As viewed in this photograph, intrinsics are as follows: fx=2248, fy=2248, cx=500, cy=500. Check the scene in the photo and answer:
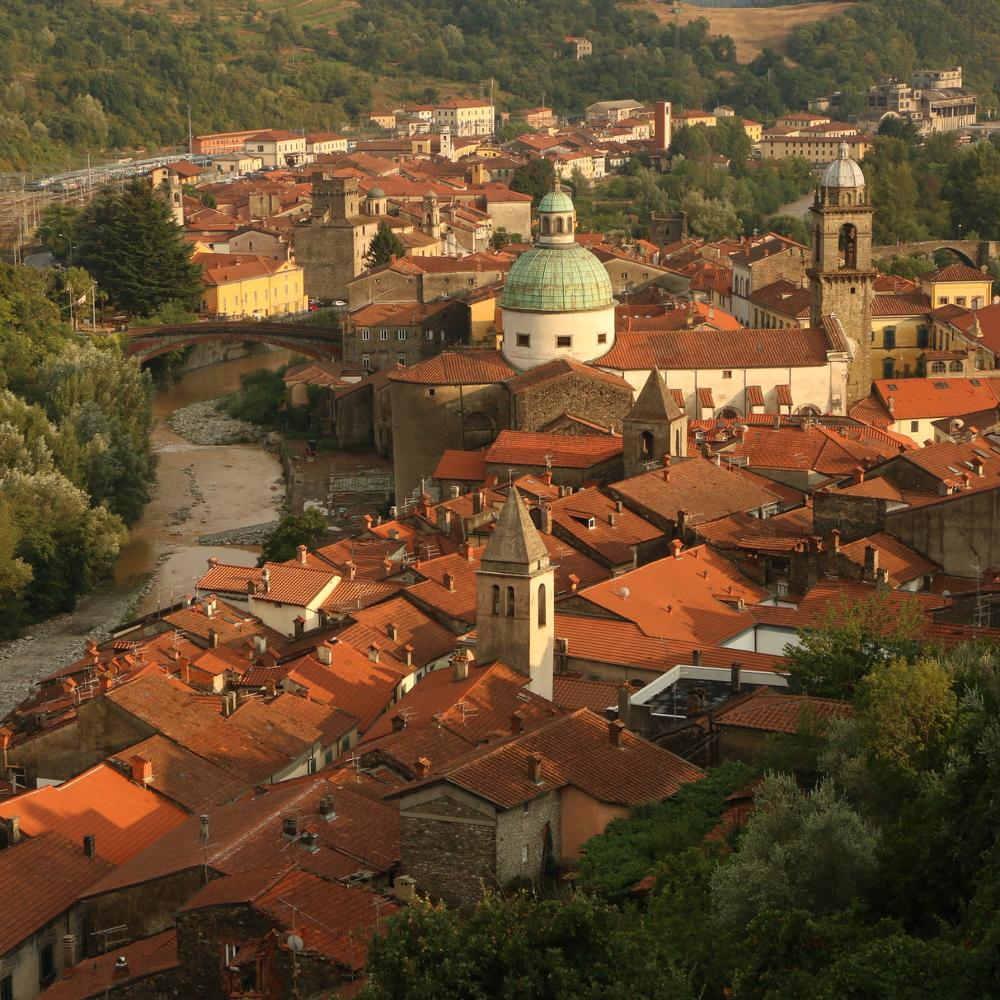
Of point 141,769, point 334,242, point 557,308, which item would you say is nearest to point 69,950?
point 141,769

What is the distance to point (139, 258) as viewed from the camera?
212ft

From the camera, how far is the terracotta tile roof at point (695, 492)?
1250 inches

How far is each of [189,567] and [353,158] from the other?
57101mm

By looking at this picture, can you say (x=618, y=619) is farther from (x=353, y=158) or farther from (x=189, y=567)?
(x=353, y=158)

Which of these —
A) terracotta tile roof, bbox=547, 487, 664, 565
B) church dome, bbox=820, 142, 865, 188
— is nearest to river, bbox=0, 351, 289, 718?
terracotta tile roof, bbox=547, 487, 664, 565

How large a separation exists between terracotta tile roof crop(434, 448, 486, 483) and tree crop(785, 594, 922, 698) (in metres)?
15.4

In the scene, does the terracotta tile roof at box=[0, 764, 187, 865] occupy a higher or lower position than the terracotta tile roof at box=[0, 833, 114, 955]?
lower

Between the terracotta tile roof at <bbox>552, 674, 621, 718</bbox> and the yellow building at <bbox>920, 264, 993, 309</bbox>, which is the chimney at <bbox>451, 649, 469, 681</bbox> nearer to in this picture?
the terracotta tile roof at <bbox>552, 674, 621, 718</bbox>

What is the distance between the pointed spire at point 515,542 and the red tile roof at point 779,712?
3.33 m

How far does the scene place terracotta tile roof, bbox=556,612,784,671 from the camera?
24.0 m

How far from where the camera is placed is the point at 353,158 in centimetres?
9519

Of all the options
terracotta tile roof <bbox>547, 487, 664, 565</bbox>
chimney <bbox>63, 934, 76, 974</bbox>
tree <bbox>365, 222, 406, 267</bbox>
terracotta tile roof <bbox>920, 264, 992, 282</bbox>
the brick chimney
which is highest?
the brick chimney

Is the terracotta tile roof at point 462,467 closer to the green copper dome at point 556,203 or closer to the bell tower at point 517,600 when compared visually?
the green copper dome at point 556,203

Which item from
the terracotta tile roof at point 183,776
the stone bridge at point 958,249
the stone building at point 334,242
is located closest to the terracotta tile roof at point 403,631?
the terracotta tile roof at point 183,776
